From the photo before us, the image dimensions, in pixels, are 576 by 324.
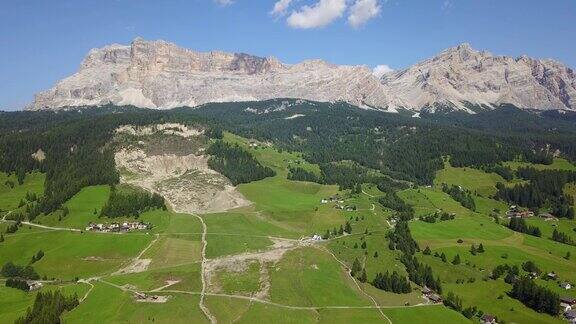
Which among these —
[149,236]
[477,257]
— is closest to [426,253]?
[477,257]

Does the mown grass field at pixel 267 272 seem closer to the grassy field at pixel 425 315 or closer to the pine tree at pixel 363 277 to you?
the grassy field at pixel 425 315

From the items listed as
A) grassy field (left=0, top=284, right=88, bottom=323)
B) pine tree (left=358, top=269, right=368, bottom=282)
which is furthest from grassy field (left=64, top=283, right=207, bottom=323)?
pine tree (left=358, top=269, right=368, bottom=282)

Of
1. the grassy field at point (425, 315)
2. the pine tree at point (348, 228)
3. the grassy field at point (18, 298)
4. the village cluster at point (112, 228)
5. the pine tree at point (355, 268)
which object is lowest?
the grassy field at point (425, 315)

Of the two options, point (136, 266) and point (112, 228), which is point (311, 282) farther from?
point (112, 228)

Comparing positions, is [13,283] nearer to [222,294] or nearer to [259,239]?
[222,294]

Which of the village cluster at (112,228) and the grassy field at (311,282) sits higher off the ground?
the village cluster at (112,228)

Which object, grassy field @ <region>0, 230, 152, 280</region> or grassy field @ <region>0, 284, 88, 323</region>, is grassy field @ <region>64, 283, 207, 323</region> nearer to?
grassy field @ <region>0, 284, 88, 323</region>

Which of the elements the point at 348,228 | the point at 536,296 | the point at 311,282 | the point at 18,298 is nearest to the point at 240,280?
the point at 311,282

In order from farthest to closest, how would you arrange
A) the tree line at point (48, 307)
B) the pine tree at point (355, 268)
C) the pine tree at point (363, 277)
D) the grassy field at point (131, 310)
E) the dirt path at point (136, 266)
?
the dirt path at point (136, 266)
the pine tree at point (355, 268)
the pine tree at point (363, 277)
the grassy field at point (131, 310)
the tree line at point (48, 307)

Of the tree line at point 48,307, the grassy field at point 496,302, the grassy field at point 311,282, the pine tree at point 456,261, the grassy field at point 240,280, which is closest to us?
the tree line at point 48,307

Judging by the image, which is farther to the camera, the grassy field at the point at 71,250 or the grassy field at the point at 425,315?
the grassy field at the point at 71,250

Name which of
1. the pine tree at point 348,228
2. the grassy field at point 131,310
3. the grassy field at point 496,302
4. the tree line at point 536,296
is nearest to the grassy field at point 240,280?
the grassy field at point 131,310
